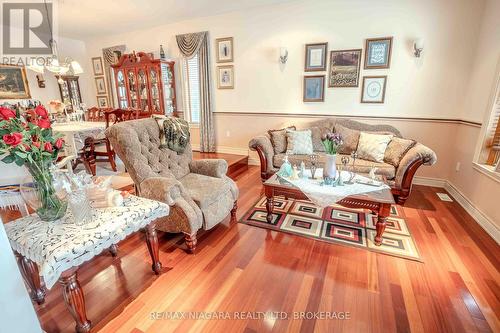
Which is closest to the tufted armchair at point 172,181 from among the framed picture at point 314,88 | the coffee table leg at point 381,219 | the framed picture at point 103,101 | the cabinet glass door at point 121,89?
the coffee table leg at point 381,219

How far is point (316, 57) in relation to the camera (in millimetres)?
3658

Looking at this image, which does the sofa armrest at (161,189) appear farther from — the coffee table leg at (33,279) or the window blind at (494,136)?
the window blind at (494,136)

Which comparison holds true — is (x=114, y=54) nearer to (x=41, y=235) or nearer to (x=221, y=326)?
(x=41, y=235)

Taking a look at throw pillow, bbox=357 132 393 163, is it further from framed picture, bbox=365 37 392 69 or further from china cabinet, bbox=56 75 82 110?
china cabinet, bbox=56 75 82 110

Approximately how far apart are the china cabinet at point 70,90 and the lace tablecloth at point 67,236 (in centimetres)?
541

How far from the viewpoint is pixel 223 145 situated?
15.8 feet

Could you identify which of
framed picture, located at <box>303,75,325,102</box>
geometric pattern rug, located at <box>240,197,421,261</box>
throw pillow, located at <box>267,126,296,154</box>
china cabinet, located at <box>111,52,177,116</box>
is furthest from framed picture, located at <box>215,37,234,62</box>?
geometric pattern rug, located at <box>240,197,421,261</box>

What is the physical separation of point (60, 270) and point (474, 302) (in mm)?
2410

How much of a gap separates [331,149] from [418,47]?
2169 mm

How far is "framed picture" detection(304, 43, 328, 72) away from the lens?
3602 millimetres

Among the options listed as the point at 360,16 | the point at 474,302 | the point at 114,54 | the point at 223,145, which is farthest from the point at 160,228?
the point at 114,54

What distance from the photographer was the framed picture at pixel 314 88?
3.73m

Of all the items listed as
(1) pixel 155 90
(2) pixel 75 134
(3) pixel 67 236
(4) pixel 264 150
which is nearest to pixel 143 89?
(1) pixel 155 90

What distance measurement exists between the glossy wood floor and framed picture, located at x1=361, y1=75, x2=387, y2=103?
201cm
